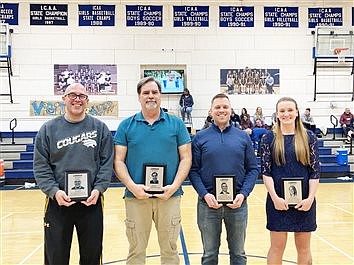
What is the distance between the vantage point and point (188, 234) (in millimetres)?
5605

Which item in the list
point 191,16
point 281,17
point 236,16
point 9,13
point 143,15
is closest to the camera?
point 9,13

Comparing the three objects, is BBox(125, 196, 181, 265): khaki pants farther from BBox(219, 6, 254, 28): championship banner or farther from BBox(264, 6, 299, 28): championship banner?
BBox(264, 6, 299, 28): championship banner

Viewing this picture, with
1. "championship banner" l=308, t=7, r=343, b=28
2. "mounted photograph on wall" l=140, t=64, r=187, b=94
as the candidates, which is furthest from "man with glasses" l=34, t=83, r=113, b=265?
"championship banner" l=308, t=7, r=343, b=28

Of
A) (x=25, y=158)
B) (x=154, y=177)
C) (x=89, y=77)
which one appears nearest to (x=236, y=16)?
(x=89, y=77)

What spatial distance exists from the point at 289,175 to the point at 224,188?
50 centimetres

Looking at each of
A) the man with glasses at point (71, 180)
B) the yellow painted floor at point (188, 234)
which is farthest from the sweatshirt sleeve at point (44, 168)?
the yellow painted floor at point (188, 234)

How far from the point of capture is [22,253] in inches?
188

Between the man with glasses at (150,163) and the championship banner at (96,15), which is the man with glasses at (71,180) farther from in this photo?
the championship banner at (96,15)

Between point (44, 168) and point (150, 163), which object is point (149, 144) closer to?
point (150, 163)

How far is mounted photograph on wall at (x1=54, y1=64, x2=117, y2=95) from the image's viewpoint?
46.6ft

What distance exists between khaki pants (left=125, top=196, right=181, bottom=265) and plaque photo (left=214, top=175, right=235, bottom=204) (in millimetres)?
314

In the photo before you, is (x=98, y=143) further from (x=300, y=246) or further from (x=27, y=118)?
(x=27, y=118)

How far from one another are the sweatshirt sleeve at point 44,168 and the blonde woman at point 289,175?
1540mm

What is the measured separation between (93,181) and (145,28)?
12310 millimetres
